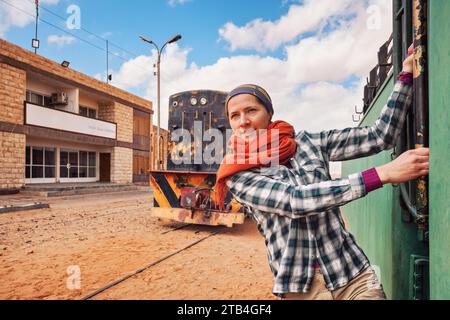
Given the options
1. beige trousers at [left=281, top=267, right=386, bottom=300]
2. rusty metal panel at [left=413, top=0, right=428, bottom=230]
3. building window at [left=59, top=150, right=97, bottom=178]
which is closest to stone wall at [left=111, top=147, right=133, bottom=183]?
building window at [left=59, top=150, right=97, bottom=178]

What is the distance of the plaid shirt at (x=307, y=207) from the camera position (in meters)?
1.10

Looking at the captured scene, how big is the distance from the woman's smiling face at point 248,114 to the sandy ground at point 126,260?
233 centimetres

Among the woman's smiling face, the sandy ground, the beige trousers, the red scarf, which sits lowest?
the sandy ground

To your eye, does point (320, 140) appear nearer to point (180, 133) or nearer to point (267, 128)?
point (267, 128)

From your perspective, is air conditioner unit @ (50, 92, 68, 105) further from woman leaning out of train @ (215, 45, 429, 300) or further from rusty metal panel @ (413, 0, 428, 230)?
rusty metal panel @ (413, 0, 428, 230)

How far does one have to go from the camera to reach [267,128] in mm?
1441

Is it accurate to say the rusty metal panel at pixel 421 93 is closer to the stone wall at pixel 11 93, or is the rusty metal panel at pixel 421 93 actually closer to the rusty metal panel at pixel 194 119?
the rusty metal panel at pixel 194 119

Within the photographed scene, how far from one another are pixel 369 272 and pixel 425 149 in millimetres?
614

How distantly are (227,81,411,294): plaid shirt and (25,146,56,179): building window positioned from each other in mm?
17354

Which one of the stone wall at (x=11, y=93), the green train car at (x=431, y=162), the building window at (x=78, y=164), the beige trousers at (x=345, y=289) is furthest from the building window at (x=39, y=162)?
the green train car at (x=431, y=162)

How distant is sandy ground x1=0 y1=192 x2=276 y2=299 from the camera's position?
10.6 ft
